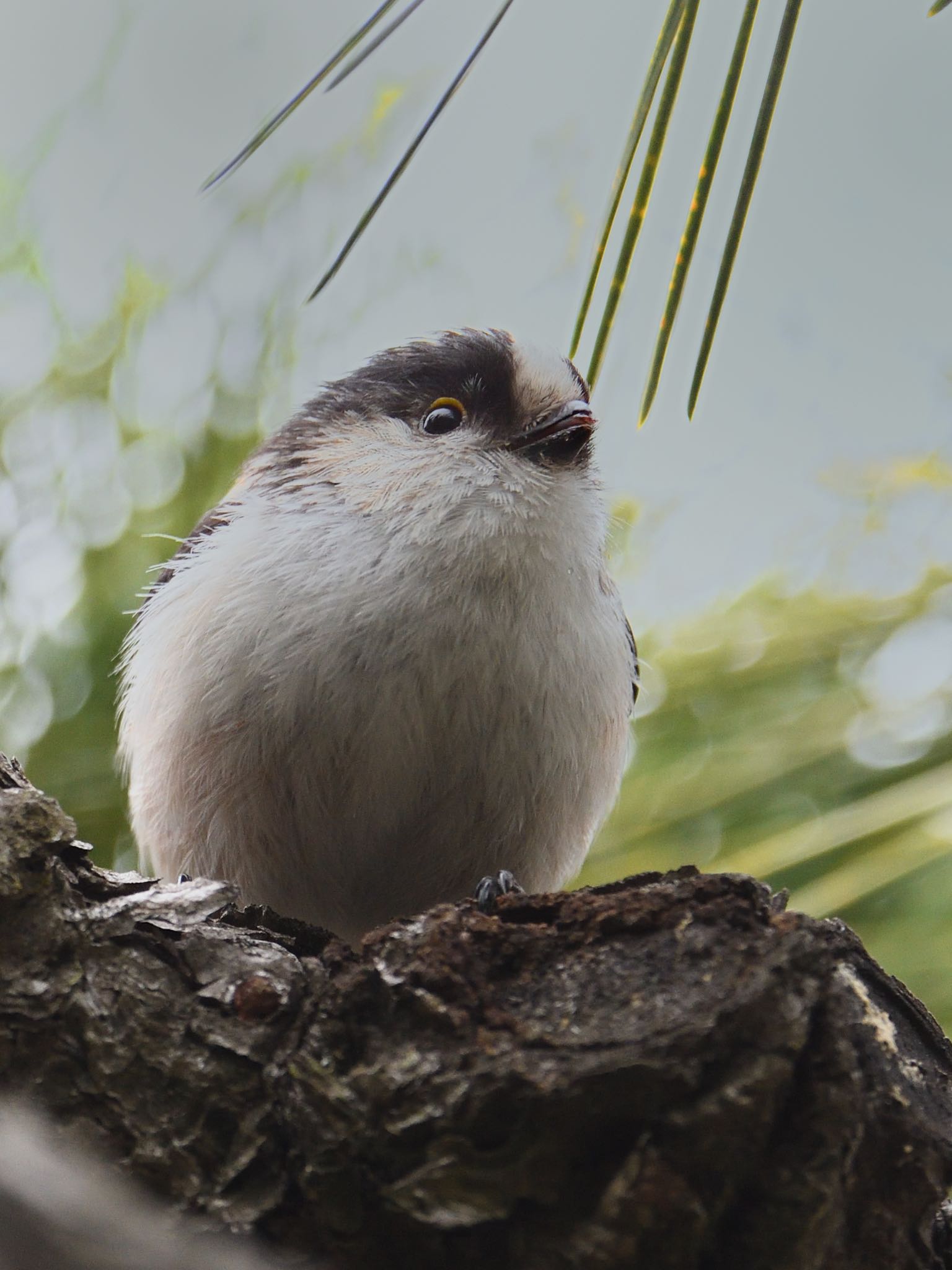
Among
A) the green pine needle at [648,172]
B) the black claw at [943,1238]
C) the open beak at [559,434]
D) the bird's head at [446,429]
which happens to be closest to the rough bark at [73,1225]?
the black claw at [943,1238]

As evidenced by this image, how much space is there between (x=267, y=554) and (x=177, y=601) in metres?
0.26

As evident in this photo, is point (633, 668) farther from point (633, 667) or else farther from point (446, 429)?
point (446, 429)

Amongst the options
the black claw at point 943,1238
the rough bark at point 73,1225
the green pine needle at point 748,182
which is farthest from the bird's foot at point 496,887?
the rough bark at point 73,1225

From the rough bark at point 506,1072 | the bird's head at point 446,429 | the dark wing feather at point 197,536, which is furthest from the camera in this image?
the dark wing feather at point 197,536

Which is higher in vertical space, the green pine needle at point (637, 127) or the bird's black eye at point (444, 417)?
the green pine needle at point (637, 127)

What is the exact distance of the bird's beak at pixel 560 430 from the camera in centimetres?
212

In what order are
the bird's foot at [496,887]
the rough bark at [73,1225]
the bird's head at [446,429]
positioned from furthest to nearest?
the bird's head at [446,429]
the bird's foot at [496,887]
the rough bark at [73,1225]

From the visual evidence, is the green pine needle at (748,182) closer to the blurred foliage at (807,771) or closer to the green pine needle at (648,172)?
the green pine needle at (648,172)

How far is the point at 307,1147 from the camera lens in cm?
112

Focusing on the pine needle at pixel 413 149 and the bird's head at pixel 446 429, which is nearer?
the pine needle at pixel 413 149

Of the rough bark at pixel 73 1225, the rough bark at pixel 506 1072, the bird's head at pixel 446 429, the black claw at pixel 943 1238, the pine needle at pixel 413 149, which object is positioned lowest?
the black claw at pixel 943 1238

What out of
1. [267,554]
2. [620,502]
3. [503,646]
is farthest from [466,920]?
[620,502]

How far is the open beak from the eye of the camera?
2117 mm

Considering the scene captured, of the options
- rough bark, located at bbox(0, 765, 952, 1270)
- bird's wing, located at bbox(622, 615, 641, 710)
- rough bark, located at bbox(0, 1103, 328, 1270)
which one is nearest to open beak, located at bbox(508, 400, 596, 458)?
bird's wing, located at bbox(622, 615, 641, 710)
